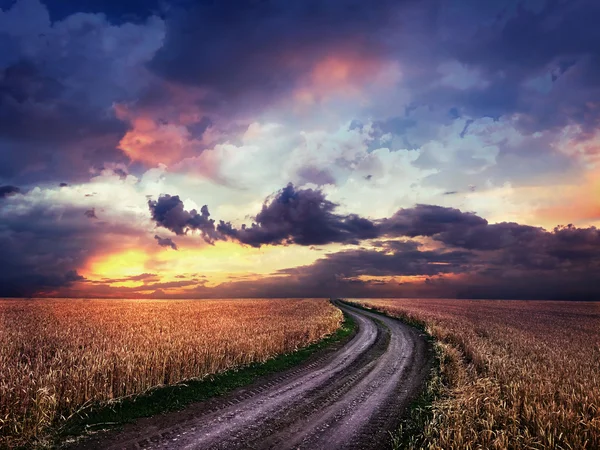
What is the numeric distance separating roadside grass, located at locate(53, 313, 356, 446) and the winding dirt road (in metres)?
0.56

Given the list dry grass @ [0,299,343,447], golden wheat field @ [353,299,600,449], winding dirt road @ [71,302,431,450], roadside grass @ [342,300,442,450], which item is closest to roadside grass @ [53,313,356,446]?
dry grass @ [0,299,343,447]

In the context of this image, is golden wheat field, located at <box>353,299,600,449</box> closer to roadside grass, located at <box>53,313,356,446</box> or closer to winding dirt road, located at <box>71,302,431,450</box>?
winding dirt road, located at <box>71,302,431,450</box>

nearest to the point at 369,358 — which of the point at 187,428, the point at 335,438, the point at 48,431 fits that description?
the point at 335,438

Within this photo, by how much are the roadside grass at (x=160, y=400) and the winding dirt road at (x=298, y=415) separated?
562mm

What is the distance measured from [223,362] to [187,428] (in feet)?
23.5

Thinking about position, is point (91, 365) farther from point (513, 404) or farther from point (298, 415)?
point (513, 404)

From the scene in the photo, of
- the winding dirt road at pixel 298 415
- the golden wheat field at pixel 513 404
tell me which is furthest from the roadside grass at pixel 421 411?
the winding dirt road at pixel 298 415

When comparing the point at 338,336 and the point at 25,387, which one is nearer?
the point at 25,387

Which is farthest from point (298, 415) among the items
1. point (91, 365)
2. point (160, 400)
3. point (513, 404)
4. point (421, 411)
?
point (91, 365)

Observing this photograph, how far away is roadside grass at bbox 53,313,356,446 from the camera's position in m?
11.0

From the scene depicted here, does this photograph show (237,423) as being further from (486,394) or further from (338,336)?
(338,336)

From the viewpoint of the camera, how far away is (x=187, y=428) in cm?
1096

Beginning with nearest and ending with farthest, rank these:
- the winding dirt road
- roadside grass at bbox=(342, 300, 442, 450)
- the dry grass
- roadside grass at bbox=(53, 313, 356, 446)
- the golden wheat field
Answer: the golden wheat field < the winding dirt road < roadside grass at bbox=(342, 300, 442, 450) < the dry grass < roadside grass at bbox=(53, 313, 356, 446)

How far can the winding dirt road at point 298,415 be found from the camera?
10.2 m
